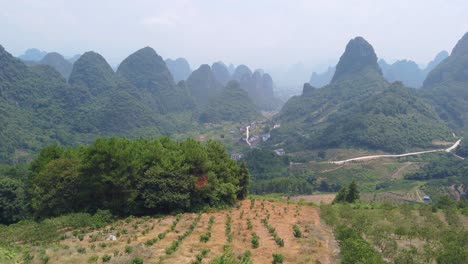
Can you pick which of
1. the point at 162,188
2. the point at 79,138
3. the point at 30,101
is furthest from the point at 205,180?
the point at 30,101

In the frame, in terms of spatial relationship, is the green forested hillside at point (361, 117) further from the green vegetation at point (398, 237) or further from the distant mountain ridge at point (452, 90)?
the green vegetation at point (398, 237)

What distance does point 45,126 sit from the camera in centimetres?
7038

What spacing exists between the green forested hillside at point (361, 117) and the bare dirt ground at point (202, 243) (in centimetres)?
5160

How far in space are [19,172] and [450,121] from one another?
92.6 meters

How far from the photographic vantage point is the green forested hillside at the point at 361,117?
67.4m

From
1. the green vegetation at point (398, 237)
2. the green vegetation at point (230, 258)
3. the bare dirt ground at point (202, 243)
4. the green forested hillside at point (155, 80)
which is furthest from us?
the green forested hillside at point (155, 80)

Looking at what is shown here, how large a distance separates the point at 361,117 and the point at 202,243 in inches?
2586

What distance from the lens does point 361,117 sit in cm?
7369

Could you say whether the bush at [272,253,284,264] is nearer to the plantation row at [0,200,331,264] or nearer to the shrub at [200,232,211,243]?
the plantation row at [0,200,331,264]

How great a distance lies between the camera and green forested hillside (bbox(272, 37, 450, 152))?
221 feet

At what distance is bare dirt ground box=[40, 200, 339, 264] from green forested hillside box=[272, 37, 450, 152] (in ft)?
169

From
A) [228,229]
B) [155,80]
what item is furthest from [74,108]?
[228,229]

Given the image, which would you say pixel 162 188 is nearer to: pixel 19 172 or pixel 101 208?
pixel 101 208

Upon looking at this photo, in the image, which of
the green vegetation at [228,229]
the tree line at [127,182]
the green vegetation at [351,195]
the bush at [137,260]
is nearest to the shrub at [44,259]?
the bush at [137,260]
